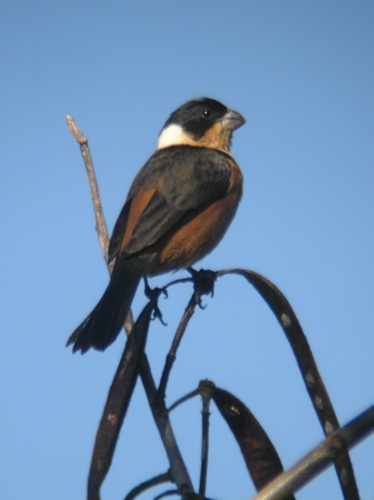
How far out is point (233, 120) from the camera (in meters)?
5.98

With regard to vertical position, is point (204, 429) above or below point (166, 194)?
below

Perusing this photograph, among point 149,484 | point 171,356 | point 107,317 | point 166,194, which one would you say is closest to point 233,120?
point 166,194

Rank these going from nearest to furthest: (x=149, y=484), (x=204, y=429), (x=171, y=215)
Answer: (x=204, y=429)
(x=149, y=484)
(x=171, y=215)

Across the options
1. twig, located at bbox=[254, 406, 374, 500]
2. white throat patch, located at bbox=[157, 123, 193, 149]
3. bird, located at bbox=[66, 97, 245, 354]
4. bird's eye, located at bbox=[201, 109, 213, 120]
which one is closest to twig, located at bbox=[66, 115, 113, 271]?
bird, located at bbox=[66, 97, 245, 354]

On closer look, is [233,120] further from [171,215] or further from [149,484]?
[149,484]

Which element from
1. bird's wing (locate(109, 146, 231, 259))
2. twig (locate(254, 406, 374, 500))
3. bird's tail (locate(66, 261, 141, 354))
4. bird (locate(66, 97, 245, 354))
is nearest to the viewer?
twig (locate(254, 406, 374, 500))

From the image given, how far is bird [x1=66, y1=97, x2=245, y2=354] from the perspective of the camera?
14.3ft

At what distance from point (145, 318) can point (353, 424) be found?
946mm

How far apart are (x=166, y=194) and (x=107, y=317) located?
137cm

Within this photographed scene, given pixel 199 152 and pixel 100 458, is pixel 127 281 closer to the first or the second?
pixel 199 152

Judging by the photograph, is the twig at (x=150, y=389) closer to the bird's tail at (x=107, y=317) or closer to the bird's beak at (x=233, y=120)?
the bird's tail at (x=107, y=317)

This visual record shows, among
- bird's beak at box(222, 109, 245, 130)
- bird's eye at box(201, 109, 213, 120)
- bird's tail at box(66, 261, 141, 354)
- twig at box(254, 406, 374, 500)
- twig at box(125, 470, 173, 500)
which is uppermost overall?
bird's eye at box(201, 109, 213, 120)

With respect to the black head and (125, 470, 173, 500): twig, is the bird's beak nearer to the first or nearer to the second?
the black head

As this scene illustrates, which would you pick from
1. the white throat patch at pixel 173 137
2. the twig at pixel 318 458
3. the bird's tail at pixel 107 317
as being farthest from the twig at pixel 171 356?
the white throat patch at pixel 173 137
